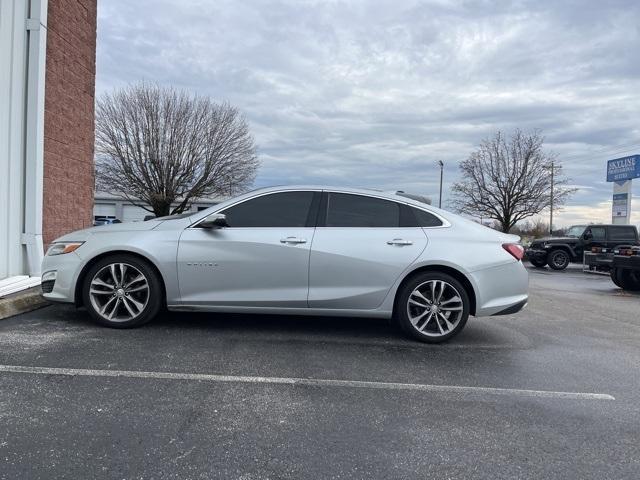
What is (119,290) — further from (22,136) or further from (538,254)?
(538,254)

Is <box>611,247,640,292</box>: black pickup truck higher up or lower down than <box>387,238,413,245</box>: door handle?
lower down

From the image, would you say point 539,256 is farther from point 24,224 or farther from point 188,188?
point 188,188

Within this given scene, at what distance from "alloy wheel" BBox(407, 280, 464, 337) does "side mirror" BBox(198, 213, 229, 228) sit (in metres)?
2.02

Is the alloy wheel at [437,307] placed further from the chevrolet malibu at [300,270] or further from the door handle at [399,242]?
the door handle at [399,242]

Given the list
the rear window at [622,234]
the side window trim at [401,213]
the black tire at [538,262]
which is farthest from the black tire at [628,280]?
the side window trim at [401,213]

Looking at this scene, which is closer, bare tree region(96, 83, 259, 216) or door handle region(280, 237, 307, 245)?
door handle region(280, 237, 307, 245)

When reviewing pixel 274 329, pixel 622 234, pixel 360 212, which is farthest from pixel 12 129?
pixel 622 234

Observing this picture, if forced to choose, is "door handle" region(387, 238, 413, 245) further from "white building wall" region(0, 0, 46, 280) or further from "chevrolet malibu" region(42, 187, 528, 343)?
"white building wall" region(0, 0, 46, 280)

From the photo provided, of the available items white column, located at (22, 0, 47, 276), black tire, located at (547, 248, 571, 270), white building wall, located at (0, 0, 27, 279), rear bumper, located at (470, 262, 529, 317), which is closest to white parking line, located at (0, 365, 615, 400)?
rear bumper, located at (470, 262, 529, 317)

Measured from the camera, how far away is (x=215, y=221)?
502 cm

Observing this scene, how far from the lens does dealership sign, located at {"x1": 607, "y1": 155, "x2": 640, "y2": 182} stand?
25953 mm

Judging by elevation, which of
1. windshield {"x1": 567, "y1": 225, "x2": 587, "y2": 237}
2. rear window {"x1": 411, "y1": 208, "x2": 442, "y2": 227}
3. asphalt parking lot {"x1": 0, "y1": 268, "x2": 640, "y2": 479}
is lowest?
asphalt parking lot {"x1": 0, "y1": 268, "x2": 640, "y2": 479}

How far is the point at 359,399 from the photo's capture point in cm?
349

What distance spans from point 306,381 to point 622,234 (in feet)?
64.5
